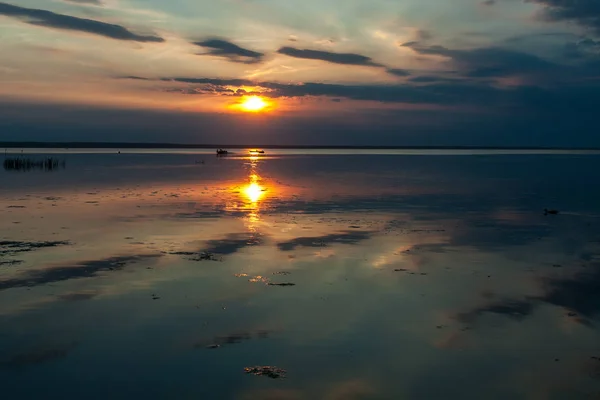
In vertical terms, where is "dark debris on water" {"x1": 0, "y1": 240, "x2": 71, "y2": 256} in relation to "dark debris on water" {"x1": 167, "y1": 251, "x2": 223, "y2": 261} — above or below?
below

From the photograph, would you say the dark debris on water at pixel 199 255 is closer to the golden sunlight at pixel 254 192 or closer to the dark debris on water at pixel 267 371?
the dark debris on water at pixel 267 371

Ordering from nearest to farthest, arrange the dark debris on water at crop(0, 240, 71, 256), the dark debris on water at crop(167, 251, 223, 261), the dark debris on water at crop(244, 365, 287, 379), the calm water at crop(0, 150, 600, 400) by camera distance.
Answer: the calm water at crop(0, 150, 600, 400), the dark debris on water at crop(244, 365, 287, 379), the dark debris on water at crop(167, 251, 223, 261), the dark debris on water at crop(0, 240, 71, 256)

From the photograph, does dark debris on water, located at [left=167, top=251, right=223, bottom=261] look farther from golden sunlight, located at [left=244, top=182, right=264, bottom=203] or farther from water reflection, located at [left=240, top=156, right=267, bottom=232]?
golden sunlight, located at [left=244, top=182, right=264, bottom=203]

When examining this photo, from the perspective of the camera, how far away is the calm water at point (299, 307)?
404 inches

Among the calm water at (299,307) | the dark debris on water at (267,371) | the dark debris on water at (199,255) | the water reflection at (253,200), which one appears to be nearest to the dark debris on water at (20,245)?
the calm water at (299,307)

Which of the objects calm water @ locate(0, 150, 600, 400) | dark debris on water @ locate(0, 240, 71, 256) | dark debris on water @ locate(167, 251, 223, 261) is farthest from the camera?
dark debris on water @ locate(0, 240, 71, 256)

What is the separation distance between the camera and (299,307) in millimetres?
14539

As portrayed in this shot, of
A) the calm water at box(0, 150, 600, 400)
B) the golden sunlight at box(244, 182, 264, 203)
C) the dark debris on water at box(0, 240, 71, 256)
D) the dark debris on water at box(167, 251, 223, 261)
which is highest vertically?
the calm water at box(0, 150, 600, 400)

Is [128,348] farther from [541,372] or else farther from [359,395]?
[541,372]

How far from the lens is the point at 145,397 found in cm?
952

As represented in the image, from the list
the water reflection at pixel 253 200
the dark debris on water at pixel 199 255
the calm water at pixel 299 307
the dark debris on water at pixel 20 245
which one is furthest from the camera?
the water reflection at pixel 253 200

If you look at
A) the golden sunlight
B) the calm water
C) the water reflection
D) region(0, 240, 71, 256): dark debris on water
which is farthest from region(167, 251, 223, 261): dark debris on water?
the golden sunlight

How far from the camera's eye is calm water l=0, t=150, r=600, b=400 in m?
10.2

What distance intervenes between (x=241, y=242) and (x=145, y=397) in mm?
14249
